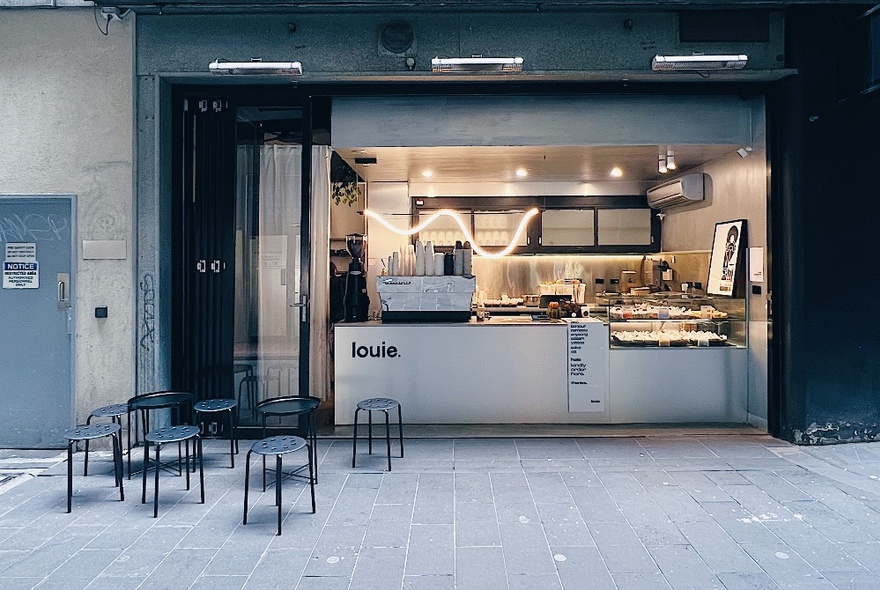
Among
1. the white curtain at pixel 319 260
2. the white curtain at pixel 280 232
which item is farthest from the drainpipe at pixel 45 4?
the white curtain at pixel 319 260

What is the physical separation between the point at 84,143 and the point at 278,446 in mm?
3234

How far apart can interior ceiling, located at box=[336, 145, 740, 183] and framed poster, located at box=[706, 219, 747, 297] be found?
0.75 metres

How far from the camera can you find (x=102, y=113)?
4.95 meters

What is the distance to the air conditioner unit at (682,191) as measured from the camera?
6777 mm

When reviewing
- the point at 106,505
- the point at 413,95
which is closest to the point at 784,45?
the point at 413,95

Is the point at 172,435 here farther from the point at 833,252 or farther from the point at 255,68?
the point at 833,252

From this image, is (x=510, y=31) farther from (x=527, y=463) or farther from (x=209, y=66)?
(x=527, y=463)

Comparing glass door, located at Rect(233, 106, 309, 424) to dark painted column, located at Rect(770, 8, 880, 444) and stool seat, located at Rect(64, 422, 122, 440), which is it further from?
dark painted column, located at Rect(770, 8, 880, 444)

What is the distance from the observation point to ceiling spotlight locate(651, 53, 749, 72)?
14.3 ft

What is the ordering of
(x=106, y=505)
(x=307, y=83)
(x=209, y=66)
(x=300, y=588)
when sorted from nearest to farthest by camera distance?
(x=300, y=588) < (x=106, y=505) < (x=209, y=66) < (x=307, y=83)

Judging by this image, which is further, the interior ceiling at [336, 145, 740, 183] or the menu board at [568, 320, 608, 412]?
the interior ceiling at [336, 145, 740, 183]

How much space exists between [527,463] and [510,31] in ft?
11.0

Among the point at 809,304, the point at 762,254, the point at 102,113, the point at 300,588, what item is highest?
the point at 102,113

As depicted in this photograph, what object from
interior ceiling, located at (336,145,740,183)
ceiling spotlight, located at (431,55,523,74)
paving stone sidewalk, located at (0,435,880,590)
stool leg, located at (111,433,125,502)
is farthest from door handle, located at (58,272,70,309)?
ceiling spotlight, located at (431,55,523,74)
